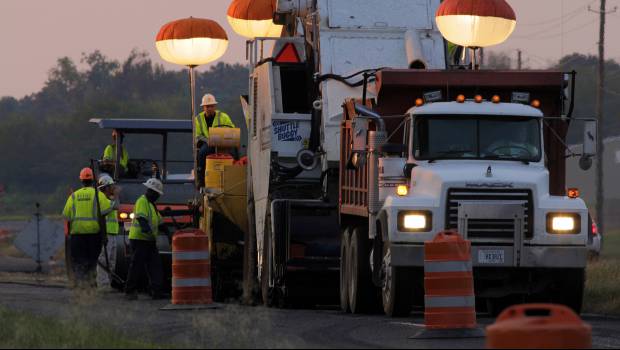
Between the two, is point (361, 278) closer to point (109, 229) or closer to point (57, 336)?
point (57, 336)

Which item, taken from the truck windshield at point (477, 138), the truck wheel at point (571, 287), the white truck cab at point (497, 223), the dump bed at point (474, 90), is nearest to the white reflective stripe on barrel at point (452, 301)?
the white truck cab at point (497, 223)

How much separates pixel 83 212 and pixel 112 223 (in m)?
1.30

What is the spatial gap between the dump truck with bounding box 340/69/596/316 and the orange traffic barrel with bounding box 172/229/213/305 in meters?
1.74

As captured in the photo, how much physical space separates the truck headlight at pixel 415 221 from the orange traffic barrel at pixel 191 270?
346cm

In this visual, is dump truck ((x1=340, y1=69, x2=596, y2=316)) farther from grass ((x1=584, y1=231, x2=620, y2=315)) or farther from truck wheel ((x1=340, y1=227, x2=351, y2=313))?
grass ((x1=584, y1=231, x2=620, y2=315))

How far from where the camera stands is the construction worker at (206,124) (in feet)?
85.4

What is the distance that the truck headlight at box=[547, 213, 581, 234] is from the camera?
744 inches

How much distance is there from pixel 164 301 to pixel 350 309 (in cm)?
381

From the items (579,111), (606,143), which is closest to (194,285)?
(606,143)

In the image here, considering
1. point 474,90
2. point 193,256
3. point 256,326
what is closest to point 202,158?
point 193,256

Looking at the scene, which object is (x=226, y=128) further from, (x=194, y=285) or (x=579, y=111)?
(x=579, y=111)

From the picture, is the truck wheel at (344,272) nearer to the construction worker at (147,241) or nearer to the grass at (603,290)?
the construction worker at (147,241)

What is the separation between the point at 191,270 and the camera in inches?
844

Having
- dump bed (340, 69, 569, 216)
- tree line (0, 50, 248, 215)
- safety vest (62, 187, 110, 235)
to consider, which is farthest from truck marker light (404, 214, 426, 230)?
tree line (0, 50, 248, 215)
